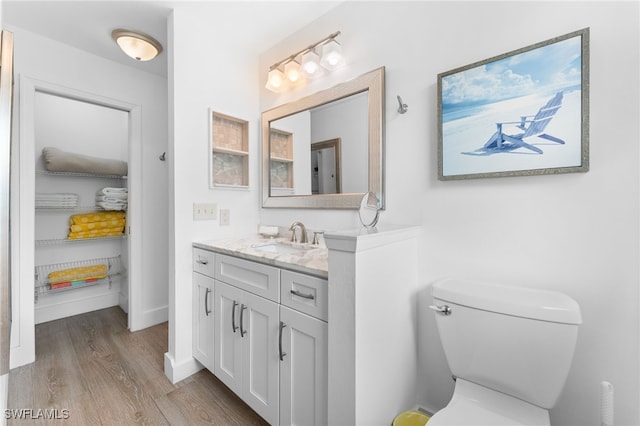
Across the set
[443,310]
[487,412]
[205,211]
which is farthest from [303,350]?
[205,211]

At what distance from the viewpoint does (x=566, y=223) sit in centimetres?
102

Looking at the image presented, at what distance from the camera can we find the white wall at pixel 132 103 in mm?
1908

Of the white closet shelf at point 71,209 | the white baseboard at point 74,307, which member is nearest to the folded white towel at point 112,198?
the white closet shelf at point 71,209

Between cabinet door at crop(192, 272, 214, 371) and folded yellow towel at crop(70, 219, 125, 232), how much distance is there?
1668 mm

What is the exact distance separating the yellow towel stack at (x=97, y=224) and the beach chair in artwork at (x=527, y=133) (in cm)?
330

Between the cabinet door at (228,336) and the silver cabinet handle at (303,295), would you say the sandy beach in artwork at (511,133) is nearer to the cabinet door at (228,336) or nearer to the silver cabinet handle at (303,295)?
the silver cabinet handle at (303,295)

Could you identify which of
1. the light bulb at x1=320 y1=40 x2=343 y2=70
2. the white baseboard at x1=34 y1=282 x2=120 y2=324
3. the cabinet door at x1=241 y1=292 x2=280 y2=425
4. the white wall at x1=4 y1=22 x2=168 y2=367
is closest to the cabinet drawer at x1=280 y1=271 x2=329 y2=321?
the cabinet door at x1=241 y1=292 x2=280 y2=425

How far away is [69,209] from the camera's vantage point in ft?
8.87

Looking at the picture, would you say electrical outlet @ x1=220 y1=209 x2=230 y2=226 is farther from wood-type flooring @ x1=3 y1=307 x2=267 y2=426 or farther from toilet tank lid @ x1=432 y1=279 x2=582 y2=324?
toilet tank lid @ x1=432 y1=279 x2=582 y2=324

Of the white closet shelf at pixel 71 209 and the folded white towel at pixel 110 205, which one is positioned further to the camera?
the folded white towel at pixel 110 205

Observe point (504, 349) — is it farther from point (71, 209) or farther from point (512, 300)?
point (71, 209)

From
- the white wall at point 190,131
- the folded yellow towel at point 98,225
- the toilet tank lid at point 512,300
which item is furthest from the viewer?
the folded yellow towel at point 98,225

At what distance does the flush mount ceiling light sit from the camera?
188cm

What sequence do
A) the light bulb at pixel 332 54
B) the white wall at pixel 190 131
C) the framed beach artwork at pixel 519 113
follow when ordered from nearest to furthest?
the framed beach artwork at pixel 519 113 < the light bulb at pixel 332 54 < the white wall at pixel 190 131
